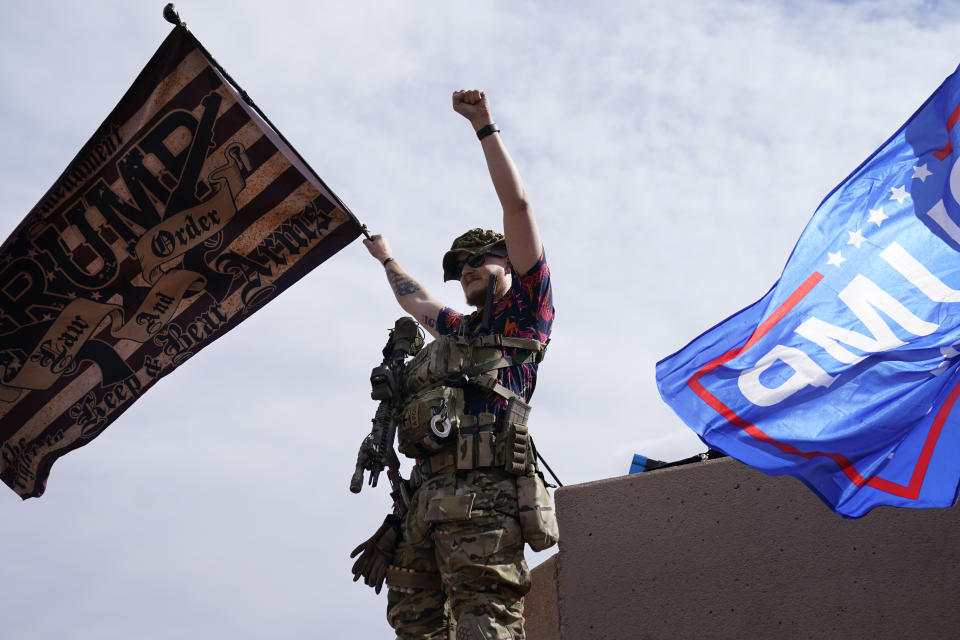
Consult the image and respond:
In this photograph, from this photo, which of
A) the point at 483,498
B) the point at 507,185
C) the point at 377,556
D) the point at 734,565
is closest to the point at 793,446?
the point at 734,565

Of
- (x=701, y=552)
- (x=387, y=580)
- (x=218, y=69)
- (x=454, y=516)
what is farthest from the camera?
(x=218, y=69)

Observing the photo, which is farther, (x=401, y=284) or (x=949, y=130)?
(x=401, y=284)

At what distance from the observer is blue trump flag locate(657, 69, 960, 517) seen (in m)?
4.34

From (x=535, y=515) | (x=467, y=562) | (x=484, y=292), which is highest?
(x=484, y=292)

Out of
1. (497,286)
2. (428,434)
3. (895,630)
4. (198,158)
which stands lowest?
(895,630)

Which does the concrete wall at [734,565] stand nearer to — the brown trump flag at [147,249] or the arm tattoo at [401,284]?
the arm tattoo at [401,284]

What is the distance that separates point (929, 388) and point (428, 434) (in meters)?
2.21

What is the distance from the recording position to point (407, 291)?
542 centimetres

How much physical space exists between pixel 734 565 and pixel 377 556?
1946 millimetres

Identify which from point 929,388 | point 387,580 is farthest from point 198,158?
point 929,388

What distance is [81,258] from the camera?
A: 20.5 feet

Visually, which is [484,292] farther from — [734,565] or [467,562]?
[734,565]

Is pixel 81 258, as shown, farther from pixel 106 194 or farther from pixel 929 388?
pixel 929 388

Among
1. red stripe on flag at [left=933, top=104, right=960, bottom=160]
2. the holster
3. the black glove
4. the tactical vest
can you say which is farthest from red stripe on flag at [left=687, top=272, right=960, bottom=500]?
the black glove
